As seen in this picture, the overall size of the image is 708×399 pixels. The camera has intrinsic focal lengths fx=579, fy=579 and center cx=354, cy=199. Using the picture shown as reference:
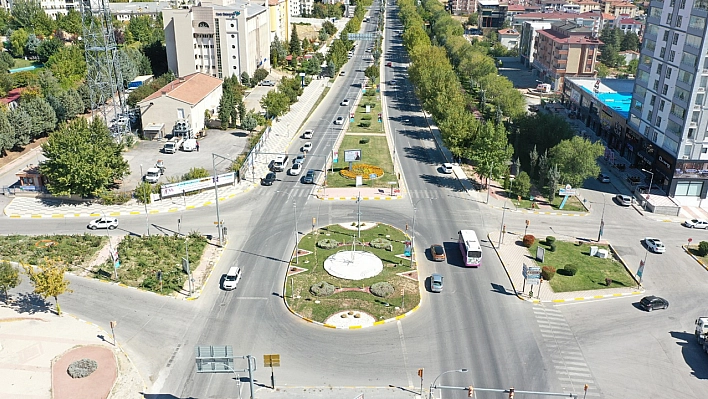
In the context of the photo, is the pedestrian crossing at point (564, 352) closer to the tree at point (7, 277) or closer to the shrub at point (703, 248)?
the shrub at point (703, 248)

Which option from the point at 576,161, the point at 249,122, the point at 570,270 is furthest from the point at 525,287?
the point at 249,122

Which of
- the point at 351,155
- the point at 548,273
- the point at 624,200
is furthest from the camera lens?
the point at 351,155

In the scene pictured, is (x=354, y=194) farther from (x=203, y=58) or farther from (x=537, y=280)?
(x=203, y=58)

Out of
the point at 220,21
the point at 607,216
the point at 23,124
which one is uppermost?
the point at 220,21

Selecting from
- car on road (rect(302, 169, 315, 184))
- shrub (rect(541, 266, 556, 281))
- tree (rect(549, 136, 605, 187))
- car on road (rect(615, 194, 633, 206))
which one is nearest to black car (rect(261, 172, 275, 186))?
car on road (rect(302, 169, 315, 184))

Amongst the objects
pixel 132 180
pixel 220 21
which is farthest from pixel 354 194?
pixel 220 21

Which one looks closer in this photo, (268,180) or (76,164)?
(76,164)

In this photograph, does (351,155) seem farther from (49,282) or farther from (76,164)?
(49,282)
